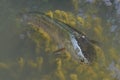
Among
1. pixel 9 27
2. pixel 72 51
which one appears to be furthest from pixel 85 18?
pixel 9 27

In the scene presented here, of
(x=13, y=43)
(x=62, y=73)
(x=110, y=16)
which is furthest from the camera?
(x=110, y=16)

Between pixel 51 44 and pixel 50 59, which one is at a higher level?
pixel 51 44

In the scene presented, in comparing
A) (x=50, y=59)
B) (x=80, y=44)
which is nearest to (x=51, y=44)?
(x=50, y=59)

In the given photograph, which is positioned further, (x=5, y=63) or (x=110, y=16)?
(x=110, y=16)

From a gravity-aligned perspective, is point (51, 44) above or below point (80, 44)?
above

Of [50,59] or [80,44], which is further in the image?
[50,59]

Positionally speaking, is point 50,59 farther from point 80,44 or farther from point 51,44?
point 80,44

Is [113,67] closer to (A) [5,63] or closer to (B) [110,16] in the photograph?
(B) [110,16]

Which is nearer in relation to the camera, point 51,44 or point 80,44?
point 80,44
